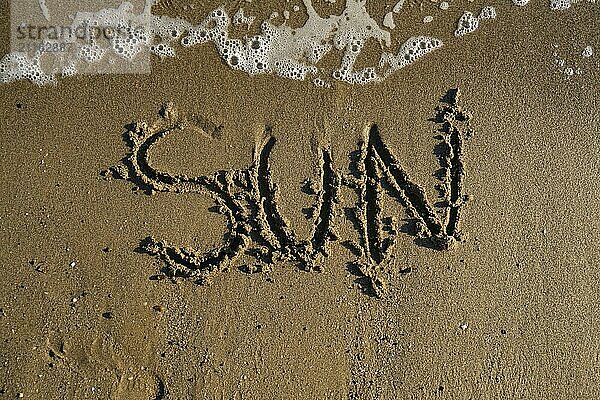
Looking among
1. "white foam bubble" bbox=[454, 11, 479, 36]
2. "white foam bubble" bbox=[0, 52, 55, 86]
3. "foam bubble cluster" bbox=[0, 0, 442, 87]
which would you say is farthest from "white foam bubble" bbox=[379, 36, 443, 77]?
"white foam bubble" bbox=[0, 52, 55, 86]

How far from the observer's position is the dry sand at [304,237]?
337 cm

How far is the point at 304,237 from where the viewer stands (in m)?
3.53

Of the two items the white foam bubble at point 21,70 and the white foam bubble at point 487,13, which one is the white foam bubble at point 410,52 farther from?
the white foam bubble at point 21,70

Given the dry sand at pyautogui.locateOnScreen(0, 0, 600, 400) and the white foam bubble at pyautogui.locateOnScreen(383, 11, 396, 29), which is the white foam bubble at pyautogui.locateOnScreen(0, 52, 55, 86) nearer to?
the dry sand at pyautogui.locateOnScreen(0, 0, 600, 400)

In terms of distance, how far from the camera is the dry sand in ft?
11.1

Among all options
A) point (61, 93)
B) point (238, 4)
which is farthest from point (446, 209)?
point (61, 93)

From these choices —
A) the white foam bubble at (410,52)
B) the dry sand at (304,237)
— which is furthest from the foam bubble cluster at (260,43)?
the dry sand at (304,237)

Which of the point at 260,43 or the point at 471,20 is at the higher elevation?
the point at 471,20

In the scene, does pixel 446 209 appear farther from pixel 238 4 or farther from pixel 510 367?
pixel 238 4

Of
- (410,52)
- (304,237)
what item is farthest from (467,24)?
(304,237)

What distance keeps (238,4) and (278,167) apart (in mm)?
1221

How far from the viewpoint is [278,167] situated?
3580 mm

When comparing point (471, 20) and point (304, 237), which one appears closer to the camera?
point (304, 237)

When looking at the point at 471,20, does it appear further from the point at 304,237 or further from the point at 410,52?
the point at 304,237
